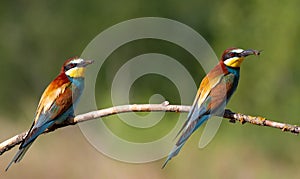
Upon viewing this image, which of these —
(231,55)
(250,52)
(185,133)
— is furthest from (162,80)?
(185,133)

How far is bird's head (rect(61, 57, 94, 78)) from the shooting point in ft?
10.6

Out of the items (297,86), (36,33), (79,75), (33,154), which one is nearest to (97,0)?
(36,33)

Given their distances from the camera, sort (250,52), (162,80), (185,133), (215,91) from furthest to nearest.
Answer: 1. (162,80)
2. (215,91)
3. (250,52)
4. (185,133)

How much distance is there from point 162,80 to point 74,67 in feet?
29.5

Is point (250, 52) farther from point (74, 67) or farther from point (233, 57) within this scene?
point (74, 67)

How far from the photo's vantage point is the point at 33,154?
23.9ft

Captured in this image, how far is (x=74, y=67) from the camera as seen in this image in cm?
326

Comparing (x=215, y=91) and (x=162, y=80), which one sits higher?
(x=215, y=91)

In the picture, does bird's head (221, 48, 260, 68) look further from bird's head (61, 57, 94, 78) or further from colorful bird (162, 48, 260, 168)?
bird's head (61, 57, 94, 78)

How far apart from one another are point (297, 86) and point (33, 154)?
3493 mm

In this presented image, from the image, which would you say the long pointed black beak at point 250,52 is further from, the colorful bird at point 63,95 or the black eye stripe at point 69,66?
the black eye stripe at point 69,66

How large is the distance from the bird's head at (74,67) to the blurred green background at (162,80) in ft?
11.0

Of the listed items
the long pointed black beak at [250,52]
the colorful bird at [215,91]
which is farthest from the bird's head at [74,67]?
the long pointed black beak at [250,52]

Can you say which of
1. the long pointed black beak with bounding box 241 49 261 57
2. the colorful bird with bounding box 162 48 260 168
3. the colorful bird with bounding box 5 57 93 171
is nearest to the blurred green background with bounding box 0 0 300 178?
the colorful bird with bounding box 5 57 93 171
